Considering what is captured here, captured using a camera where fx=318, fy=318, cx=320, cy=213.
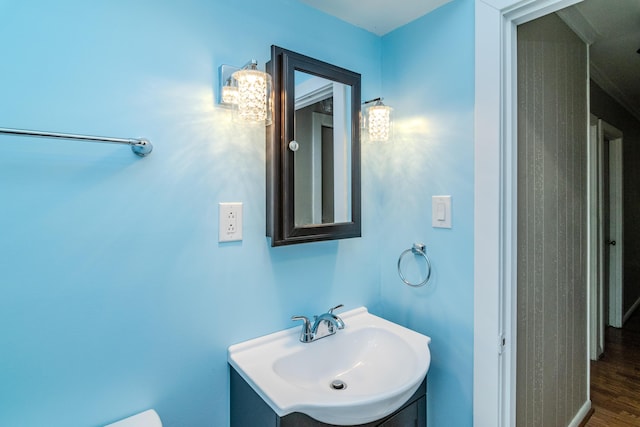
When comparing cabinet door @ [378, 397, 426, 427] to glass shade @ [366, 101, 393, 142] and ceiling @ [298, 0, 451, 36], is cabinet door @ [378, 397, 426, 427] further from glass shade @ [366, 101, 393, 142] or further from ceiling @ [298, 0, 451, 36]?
ceiling @ [298, 0, 451, 36]

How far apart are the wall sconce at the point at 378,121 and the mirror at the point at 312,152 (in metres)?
0.08

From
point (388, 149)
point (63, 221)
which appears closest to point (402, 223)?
point (388, 149)

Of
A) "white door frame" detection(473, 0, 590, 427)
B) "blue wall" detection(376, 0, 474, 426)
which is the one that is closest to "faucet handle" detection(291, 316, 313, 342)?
"blue wall" detection(376, 0, 474, 426)

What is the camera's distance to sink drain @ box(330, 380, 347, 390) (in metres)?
1.18

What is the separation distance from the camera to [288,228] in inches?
45.7

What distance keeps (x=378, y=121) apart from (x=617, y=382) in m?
2.71

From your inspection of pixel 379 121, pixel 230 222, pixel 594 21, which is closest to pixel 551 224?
pixel 379 121

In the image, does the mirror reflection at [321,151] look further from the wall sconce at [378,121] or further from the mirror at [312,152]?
the wall sconce at [378,121]

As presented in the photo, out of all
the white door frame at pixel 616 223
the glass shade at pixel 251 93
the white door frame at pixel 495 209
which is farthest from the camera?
the white door frame at pixel 616 223

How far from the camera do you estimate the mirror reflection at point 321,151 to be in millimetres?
1201

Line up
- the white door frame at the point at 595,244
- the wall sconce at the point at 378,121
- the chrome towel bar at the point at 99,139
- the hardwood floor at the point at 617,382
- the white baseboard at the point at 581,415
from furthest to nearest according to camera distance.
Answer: the white door frame at the point at 595,244, the hardwood floor at the point at 617,382, the white baseboard at the point at 581,415, the wall sconce at the point at 378,121, the chrome towel bar at the point at 99,139

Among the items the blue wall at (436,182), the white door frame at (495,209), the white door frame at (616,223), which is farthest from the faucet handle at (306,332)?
the white door frame at (616,223)

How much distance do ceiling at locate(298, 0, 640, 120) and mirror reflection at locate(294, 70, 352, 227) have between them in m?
0.35

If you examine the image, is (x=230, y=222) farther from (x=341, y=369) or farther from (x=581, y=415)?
(x=581, y=415)
